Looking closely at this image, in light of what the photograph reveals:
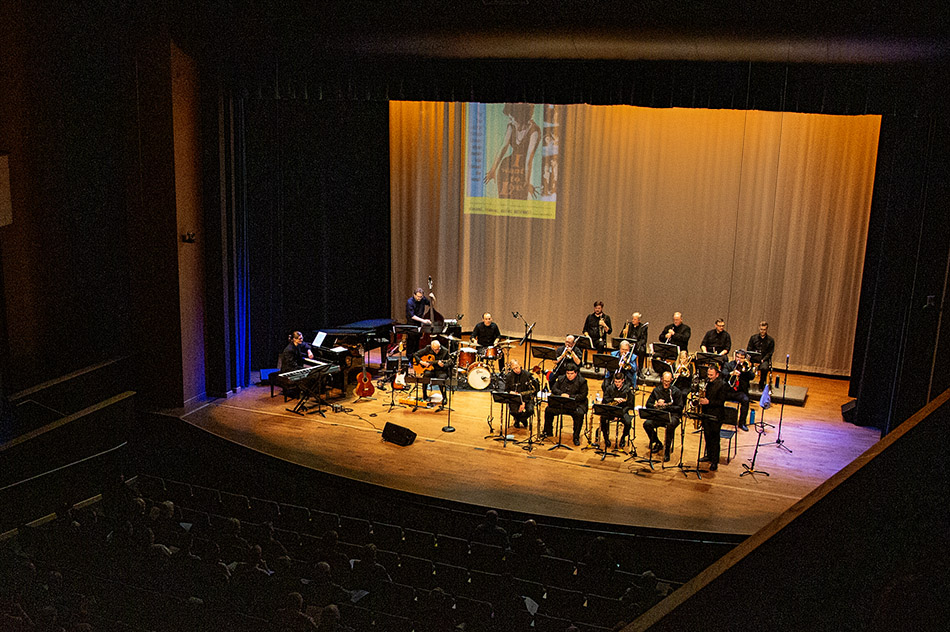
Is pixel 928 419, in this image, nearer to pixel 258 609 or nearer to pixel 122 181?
pixel 258 609

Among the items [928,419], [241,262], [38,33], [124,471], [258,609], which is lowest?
[124,471]

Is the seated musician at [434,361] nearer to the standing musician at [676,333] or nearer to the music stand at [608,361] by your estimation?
the music stand at [608,361]

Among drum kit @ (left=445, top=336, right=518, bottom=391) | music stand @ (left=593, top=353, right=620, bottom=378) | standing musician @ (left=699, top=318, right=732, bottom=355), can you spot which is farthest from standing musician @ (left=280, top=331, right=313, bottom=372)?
standing musician @ (left=699, top=318, right=732, bottom=355)

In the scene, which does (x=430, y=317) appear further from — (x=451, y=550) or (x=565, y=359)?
(x=451, y=550)

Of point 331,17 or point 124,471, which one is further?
point 124,471

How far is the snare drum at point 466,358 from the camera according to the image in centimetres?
1262

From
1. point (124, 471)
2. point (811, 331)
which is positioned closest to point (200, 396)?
point (124, 471)

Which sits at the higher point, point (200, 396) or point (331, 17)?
point (331, 17)

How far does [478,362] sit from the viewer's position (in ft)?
41.7

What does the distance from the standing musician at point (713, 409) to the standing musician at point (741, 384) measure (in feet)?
2.59

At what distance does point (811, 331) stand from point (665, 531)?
6934 mm

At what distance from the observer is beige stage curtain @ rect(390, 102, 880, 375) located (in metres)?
13.3

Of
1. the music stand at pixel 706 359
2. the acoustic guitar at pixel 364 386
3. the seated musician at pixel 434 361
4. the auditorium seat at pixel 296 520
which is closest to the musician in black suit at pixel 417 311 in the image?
the acoustic guitar at pixel 364 386

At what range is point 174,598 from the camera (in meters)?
5.66
